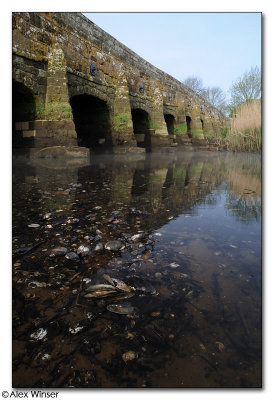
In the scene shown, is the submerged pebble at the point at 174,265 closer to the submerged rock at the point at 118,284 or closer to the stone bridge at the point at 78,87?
the submerged rock at the point at 118,284

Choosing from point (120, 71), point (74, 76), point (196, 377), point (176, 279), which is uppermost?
point (120, 71)

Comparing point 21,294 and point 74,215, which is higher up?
point 74,215

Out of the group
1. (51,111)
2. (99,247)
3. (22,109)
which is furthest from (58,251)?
(22,109)

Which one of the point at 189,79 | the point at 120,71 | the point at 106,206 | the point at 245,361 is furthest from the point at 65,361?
the point at 189,79

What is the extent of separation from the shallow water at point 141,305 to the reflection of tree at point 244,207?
17cm

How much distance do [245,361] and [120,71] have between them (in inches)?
500

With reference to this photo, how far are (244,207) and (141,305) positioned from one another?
2.18 m

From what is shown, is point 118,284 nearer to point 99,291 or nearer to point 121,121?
point 99,291

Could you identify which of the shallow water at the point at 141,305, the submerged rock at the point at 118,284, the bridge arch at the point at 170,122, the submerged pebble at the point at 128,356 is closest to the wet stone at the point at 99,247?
the shallow water at the point at 141,305

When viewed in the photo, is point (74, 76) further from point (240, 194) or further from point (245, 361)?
point (245, 361)

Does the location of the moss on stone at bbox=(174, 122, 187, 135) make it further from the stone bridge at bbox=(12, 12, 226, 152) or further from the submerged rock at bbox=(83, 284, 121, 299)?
the submerged rock at bbox=(83, 284, 121, 299)

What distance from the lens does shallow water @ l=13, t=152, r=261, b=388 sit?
0.76 metres

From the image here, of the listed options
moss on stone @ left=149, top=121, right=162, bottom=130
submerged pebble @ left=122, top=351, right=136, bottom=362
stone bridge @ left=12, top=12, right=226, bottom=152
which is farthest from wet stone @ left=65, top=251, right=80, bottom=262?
moss on stone @ left=149, top=121, right=162, bottom=130

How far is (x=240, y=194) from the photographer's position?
137 inches
